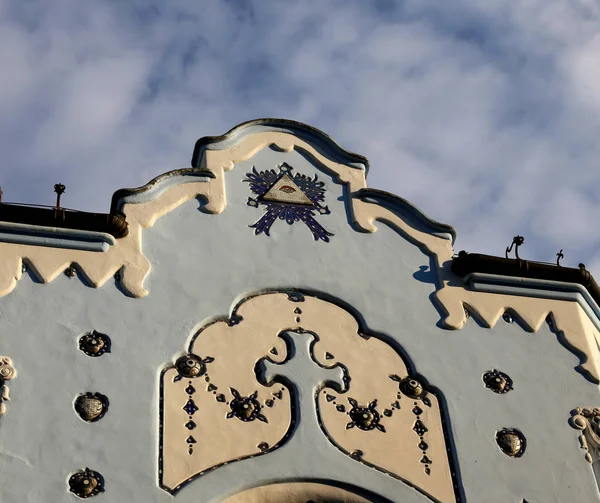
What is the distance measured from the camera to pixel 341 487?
791cm

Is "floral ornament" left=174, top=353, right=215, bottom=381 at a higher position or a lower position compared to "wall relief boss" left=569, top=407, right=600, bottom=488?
higher

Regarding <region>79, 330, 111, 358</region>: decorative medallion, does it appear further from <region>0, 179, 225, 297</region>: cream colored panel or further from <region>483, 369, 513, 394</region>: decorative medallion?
<region>483, 369, 513, 394</region>: decorative medallion

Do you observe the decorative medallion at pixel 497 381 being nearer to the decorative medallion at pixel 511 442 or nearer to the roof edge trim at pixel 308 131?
the decorative medallion at pixel 511 442

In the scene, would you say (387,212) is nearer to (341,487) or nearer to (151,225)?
(151,225)

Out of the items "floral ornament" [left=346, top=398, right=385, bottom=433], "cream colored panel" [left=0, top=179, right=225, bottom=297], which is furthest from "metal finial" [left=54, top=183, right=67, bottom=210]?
"floral ornament" [left=346, top=398, right=385, bottom=433]

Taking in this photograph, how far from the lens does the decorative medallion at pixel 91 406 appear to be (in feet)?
25.6

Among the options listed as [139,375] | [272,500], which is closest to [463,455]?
[272,500]

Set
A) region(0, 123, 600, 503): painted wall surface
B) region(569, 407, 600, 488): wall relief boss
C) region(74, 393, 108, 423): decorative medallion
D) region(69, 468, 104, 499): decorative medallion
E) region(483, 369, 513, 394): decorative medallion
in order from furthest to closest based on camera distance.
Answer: region(483, 369, 513, 394): decorative medallion < region(569, 407, 600, 488): wall relief boss < region(74, 393, 108, 423): decorative medallion < region(0, 123, 600, 503): painted wall surface < region(69, 468, 104, 499): decorative medallion

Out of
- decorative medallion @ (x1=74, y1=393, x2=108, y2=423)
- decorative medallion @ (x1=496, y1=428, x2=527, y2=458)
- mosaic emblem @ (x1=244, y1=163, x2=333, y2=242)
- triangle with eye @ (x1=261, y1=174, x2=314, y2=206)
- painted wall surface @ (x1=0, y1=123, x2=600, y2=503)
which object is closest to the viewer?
painted wall surface @ (x1=0, y1=123, x2=600, y2=503)

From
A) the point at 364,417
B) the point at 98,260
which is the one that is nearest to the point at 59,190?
the point at 98,260

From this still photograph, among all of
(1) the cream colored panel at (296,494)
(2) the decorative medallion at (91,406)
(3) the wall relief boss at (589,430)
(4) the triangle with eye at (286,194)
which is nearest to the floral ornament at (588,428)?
(3) the wall relief boss at (589,430)

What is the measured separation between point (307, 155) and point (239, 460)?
3.21m

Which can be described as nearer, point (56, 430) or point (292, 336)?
point (56, 430)

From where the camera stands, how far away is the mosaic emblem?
31.2 feet
